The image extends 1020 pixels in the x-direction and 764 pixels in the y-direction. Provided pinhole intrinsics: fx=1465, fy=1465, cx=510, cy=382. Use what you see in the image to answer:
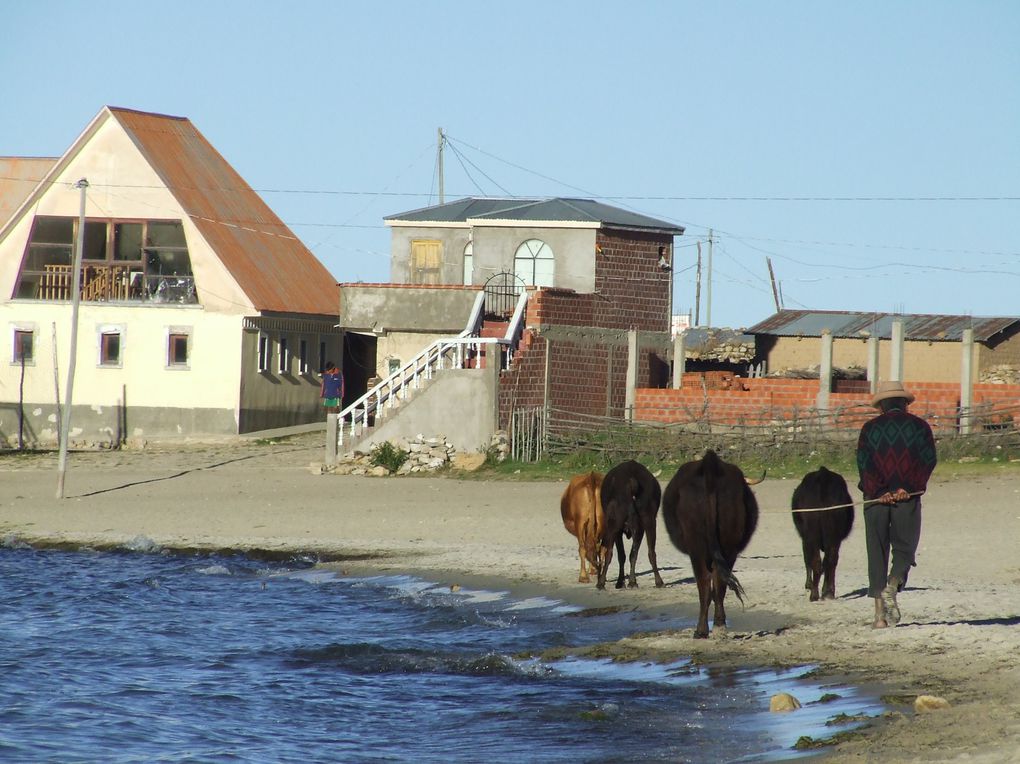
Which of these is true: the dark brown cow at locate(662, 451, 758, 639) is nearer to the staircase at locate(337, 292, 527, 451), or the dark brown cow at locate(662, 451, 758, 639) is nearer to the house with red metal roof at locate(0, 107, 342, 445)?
the staircase at locate(337, 292, 527, 451)

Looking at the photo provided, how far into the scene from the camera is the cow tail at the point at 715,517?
12117 millimetres

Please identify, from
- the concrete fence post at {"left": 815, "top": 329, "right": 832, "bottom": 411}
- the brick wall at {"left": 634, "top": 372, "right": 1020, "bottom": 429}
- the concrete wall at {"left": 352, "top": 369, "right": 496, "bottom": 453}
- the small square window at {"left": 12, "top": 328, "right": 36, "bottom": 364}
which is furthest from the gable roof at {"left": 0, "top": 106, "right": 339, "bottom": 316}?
the concrete fence post at {"left": 815, "top": 329, "right": 832, "bottom": 411}

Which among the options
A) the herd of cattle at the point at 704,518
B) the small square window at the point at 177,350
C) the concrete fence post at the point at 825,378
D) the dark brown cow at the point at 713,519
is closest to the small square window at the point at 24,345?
the small square window at the point at 177,350

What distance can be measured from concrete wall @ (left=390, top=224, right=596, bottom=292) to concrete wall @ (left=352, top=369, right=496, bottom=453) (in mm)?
7710

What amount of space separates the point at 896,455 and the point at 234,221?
3219cm

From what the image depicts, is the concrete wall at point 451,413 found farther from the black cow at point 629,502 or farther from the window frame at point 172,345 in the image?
the black cow at point 629,502

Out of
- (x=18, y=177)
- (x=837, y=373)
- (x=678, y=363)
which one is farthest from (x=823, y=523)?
(x=18, y=177)

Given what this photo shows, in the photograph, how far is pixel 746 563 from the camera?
1773 centimetres

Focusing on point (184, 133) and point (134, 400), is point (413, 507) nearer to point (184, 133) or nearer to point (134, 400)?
point (134, 400)

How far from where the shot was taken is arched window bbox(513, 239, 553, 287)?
3800 centimetres

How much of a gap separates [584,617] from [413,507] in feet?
33.2

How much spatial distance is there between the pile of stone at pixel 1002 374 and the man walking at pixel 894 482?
111 ft

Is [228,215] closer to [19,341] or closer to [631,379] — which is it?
[19,341]

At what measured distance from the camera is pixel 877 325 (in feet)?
155
